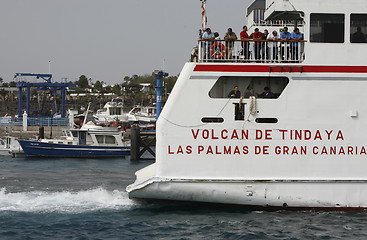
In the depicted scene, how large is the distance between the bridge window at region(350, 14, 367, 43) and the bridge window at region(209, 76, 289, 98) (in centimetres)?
194

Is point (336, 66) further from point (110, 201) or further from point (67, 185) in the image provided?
point (67, 185)

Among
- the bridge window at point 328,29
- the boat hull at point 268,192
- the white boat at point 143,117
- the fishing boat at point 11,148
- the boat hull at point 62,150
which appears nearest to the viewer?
the boat hull at point 268,192

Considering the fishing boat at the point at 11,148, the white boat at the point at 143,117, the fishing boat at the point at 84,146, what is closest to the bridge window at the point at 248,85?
the fishing boat at the point at 84,146

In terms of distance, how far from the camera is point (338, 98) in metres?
15.3

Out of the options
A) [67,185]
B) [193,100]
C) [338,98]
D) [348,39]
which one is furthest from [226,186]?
[67,185]

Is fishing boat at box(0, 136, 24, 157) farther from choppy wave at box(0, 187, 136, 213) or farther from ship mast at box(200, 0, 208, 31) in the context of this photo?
ship mast at box(200, 0, 208, 31)

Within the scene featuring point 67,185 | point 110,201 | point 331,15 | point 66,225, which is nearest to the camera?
point 66,225

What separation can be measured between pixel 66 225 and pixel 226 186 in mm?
3774

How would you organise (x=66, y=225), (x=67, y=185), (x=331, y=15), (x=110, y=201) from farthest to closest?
(x=67, y=185) → (x=110, y=201) → (x=331, y=15) → (x=66, y=225)

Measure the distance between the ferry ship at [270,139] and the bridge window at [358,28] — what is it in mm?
513

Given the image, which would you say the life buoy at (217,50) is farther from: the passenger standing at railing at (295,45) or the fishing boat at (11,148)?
the fishing boat at (11,148)

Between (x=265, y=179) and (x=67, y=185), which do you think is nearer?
(x=265, y=179)

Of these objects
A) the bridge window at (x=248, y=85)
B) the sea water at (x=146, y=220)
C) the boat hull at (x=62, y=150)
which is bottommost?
the sea water at (x=146, y=220)

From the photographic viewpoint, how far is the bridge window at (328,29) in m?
15.6
